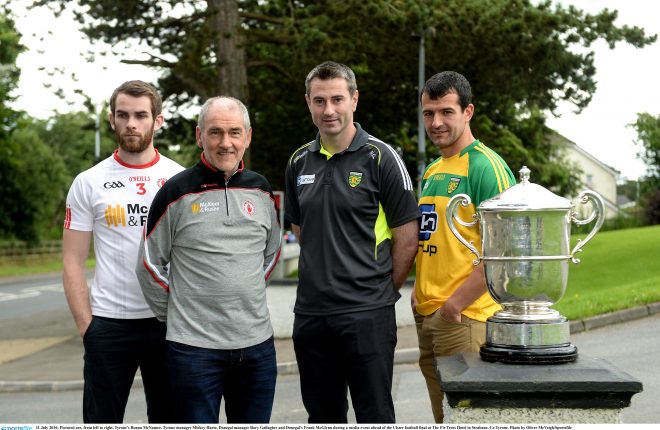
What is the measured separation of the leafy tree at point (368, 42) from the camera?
1592 centimetres

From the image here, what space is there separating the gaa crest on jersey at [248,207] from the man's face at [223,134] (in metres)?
0.16

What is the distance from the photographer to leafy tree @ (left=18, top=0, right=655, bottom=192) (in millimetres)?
15922

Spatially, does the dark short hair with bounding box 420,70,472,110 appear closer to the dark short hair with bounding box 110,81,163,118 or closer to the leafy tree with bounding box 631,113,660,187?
the dark short hair with bounding box 110,81,163,118

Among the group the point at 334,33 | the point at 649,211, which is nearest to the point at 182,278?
the point at 334,33

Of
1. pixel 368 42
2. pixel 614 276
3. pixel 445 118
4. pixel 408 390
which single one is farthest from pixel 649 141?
pixel 445 118

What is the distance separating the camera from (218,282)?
3848 millimetres

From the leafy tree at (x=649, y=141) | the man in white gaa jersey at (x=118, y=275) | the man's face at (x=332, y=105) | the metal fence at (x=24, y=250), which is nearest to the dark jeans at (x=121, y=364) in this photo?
the man in white gaa jersey at (x=118, y=275)

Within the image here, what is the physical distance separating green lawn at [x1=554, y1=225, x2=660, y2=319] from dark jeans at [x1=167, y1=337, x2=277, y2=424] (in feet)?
29.8

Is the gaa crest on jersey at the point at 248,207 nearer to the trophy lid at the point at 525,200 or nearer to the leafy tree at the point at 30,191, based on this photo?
the trophy lid at the point at 525,200

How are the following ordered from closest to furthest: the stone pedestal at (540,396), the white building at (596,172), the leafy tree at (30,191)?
1. the stone pedestal at (540,396)
2. the leafy tree at (30,191)
3. the white building at (596,172)

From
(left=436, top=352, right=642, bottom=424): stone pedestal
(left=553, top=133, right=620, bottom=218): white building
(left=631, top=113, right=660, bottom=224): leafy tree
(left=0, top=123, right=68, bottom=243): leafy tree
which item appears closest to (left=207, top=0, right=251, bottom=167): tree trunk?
(left=436, top=352, right=642, bottom=424): stone pedestal

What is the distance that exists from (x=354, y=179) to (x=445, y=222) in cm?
47

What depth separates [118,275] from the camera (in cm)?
416

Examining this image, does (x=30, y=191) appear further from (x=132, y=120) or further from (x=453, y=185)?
(x=453, y=185)
